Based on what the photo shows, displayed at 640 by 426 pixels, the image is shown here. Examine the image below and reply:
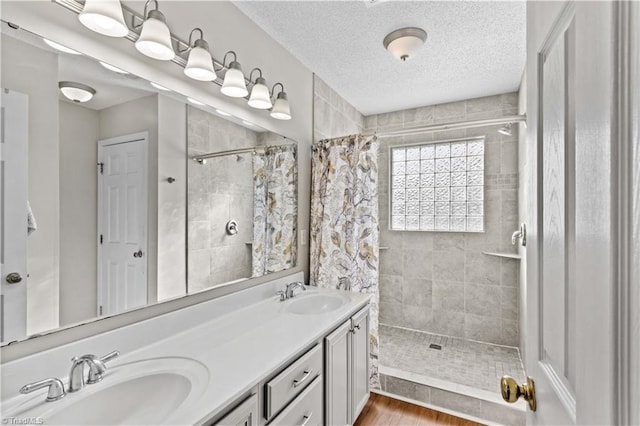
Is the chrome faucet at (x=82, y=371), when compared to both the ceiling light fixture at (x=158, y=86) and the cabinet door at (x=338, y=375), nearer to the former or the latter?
the cabinet door at (x=338, y=375)

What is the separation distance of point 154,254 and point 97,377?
51 cm

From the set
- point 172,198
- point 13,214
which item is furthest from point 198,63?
point 13,214

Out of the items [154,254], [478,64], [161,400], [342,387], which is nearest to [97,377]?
[161,400]

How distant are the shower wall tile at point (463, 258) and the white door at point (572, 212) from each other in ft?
8.15

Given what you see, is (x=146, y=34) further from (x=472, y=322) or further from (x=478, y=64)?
(x=472, y=322)

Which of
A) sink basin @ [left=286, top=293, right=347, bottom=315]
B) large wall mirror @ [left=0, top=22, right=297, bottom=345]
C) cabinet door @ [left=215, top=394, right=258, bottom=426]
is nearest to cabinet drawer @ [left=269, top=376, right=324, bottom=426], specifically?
cabinet door @ [left=215, top=394, right=258, bottom=426]

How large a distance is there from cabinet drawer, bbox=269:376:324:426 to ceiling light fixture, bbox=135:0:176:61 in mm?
1482

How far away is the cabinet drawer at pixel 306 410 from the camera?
1172mm

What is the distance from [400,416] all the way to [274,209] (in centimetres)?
167

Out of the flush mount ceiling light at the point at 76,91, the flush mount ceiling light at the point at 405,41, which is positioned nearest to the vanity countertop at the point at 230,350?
the flush mount ceiling light at the point at 76,91

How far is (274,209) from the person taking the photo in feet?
6.90

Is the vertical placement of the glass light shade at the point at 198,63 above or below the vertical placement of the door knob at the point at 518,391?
above

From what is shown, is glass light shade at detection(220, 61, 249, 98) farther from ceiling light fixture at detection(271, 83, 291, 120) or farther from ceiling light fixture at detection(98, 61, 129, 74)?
ceiling light fixture at detection(98, 61, 129, 74)

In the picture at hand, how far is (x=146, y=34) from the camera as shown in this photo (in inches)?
45.6
